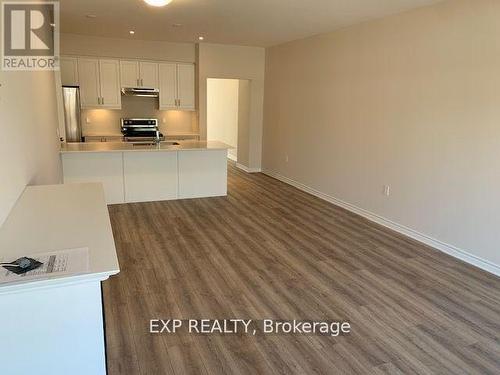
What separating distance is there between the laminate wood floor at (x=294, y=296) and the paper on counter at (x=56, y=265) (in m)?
0.85

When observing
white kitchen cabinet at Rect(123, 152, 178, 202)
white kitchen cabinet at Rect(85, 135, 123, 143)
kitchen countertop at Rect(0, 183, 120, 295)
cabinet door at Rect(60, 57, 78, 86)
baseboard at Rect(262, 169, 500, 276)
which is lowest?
baseboard at Rect(262, 169, 500, 276)

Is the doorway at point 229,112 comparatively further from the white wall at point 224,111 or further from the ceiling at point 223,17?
the ceiling at point 223,17

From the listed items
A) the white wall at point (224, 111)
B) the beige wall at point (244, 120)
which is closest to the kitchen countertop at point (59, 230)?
the beige wall at point (244, 120)

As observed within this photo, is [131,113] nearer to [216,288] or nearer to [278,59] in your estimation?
[278,59]

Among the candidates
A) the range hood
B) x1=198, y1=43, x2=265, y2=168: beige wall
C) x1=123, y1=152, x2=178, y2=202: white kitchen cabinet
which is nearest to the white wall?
x1=198, y1=43, x2=265, y2=168: beige wall

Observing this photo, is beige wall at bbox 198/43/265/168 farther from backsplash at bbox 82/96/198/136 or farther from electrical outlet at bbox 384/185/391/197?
electrical outlet at bbox 384/185/391/197

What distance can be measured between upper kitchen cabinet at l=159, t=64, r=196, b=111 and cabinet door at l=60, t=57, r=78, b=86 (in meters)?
1.52

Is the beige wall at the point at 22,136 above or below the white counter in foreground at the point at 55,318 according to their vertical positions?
above

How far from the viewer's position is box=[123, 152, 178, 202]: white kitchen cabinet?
5.55 metres

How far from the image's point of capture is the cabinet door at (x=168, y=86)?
24.2ft

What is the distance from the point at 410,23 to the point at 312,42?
2.11 m

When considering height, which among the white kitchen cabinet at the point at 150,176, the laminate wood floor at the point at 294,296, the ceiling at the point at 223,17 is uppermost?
the ceiling at the point at 223,17

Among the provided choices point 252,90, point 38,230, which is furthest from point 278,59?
point 38,230

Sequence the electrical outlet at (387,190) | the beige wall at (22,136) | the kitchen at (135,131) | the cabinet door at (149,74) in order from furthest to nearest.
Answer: the cabinet door at (149,74) < the kitchen at (135,131) < the electrical outlet at (387,190) < the beige wall at (22,136)
